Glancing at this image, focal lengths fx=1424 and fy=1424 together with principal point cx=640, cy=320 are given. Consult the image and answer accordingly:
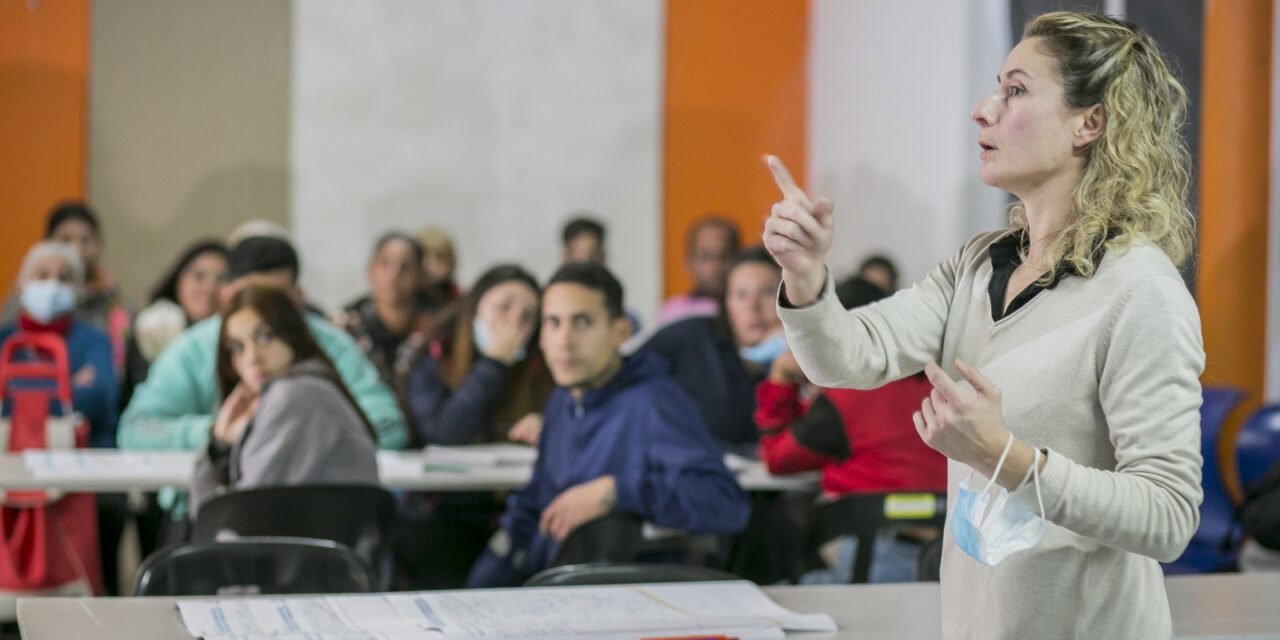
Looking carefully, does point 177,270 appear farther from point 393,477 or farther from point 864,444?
point 864,444

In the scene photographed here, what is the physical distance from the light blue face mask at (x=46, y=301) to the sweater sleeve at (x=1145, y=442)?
4.41 meters

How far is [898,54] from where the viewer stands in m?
7.78

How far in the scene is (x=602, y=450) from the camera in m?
3.60

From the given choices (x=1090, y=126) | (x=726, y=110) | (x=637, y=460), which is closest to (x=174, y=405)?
(x=637, y=460)

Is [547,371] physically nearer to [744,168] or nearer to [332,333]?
[332,333]

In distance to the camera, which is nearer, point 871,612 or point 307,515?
point 871,612

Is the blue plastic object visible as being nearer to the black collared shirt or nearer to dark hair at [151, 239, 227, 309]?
the black collared shirt

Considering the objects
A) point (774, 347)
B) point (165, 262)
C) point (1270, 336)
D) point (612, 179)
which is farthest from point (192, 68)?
point (1270, 336)

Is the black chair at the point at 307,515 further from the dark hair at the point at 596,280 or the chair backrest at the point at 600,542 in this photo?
the dark hair at the point at 596,280

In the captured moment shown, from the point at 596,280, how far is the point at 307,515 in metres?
1.09

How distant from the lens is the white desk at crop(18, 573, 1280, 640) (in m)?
1.90

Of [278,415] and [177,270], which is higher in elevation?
[177,270]

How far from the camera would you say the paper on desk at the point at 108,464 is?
384 centimetres

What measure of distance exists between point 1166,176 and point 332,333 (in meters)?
3.32
